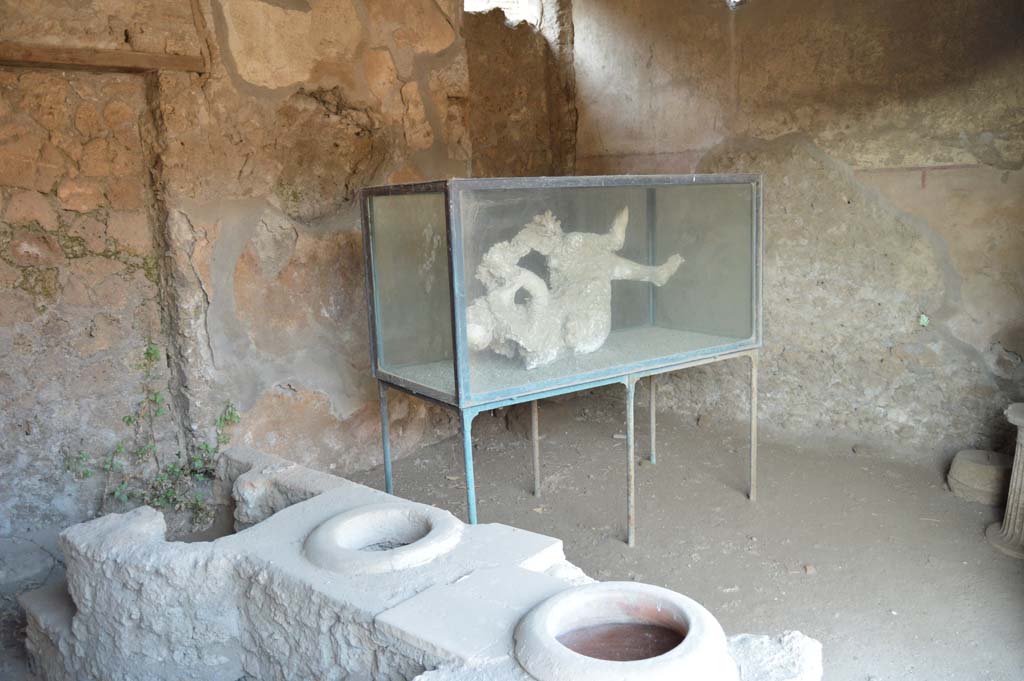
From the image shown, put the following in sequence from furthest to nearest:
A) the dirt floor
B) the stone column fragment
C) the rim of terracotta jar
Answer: the stone column fragment → the dirt floor → the rim of terracotta jar

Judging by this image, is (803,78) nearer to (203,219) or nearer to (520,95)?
(520,95)

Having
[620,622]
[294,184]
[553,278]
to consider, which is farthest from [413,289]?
[620,622]

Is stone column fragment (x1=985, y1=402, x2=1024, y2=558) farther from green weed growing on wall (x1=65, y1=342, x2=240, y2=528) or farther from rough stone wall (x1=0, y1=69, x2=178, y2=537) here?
rough stone wall (x1=0, y1=69, x2=178, y2=537)

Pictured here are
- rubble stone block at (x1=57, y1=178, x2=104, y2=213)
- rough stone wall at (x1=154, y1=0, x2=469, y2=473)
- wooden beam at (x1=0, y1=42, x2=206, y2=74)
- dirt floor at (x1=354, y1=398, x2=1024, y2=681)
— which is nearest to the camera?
dirt floor at (x1=354, y1=398, x2=1024, y2=681)

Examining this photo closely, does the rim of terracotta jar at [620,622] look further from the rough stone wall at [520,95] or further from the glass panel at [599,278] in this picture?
the rough stone wall at [520,95]

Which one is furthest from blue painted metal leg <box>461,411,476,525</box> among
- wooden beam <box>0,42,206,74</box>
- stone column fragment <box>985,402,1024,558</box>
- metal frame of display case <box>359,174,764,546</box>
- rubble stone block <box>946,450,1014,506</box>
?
rubble stone block <box>946,450,1014,506</box>

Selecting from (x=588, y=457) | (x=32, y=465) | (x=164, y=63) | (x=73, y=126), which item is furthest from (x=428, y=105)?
(x=32, y=465)

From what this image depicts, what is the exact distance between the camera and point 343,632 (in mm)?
1745

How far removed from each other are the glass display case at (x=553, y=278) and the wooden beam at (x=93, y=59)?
2.84 ft

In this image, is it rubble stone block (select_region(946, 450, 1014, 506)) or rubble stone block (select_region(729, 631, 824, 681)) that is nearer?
rubble stone block (select_region(729, 631, 824, 681))

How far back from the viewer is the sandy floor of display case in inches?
109

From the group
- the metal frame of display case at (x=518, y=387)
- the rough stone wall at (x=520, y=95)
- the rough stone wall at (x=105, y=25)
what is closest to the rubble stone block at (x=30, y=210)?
the rough stone wall at (x=105, y=25)

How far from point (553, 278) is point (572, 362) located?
1.10 feet

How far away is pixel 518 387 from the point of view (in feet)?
9.14
